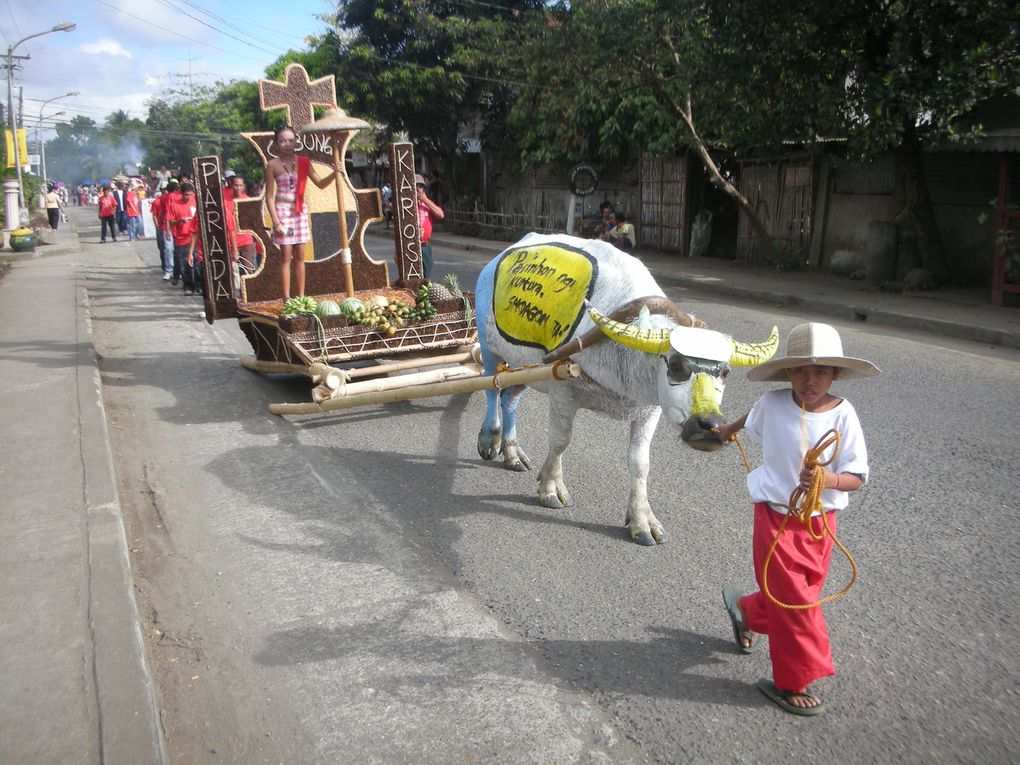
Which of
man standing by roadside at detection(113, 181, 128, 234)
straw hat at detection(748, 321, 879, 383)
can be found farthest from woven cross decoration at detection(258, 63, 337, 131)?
man standing by roadside at detection(113, 181, 128, 234)

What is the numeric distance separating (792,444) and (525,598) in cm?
151

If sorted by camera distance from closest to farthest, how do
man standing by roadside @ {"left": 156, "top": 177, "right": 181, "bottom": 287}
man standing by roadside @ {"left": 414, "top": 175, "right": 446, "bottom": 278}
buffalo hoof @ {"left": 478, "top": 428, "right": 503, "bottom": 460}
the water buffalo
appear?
the water buffalo
buffalo hoof @ {"left": 478, "top": 428, "right": 503, "bottom": 460}
man standing by roadside @ {"left": 414, "top": 175, "right": 446, "bottom": 278}
man standing by roadside @ {"left": 156, "top": 177, "right": 181, "bottom": 287}

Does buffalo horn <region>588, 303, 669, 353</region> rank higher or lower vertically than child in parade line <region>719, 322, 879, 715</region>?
higher

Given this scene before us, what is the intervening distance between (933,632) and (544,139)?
19.0 meters

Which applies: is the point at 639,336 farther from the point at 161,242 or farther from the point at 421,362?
the point at 161,242

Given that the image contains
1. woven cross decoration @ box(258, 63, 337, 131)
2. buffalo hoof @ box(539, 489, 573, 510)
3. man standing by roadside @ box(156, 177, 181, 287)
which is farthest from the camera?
man standing by roadside @ box(156, 177, 181, 287)

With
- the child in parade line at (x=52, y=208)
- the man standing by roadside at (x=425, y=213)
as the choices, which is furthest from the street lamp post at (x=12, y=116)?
the man standing by roadside at (x=425, y=213)

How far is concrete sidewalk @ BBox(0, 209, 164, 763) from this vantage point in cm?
294

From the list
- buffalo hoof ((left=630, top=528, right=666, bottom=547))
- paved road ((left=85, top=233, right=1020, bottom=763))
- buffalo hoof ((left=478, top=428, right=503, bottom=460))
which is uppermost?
buffalo hoof ((left=478, top=428, right=503, bottom=460))

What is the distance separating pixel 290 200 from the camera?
7.76m

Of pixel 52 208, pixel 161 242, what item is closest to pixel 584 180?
pixel 161 242

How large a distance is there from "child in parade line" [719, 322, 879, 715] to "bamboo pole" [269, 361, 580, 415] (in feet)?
4.29

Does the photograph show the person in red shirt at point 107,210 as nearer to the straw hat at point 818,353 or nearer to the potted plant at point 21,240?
the potted plant at point 21,240

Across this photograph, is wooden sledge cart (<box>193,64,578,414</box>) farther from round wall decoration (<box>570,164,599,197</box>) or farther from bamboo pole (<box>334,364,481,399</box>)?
round wall decoration (<box>570,164,599,197</box>)
